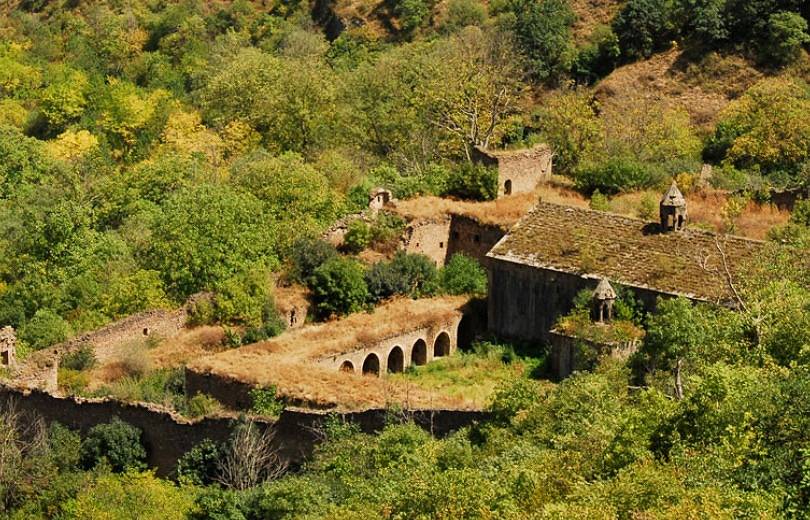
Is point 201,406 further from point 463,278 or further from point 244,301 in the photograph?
point 463,278

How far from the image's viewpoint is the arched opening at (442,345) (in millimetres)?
45719

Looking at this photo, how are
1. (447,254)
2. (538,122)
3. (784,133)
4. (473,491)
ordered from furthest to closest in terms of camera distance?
(538,122)
(784,133)
(447,254)
(473,491)

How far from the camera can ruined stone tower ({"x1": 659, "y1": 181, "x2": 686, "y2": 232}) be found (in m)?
44.0

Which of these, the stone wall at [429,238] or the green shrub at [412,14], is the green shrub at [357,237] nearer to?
the stone wall at [429,238]

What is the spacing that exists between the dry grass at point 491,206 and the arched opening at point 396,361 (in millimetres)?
6357

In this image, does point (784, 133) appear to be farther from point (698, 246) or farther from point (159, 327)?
point (159, 327)

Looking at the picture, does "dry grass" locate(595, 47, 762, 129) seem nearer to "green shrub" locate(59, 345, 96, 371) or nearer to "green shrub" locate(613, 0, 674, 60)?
"green shrub" locate(613, 0, 674, 60)

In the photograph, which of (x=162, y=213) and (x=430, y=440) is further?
(x=162, y=213)

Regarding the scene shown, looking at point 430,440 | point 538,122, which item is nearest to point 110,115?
point 538,122

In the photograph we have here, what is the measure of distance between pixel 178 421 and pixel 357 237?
38.0ft

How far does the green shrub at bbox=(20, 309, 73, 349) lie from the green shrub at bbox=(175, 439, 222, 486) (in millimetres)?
10544

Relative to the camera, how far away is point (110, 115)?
84.2 metres

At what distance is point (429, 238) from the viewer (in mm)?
49812

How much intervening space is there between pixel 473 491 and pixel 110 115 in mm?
61666
